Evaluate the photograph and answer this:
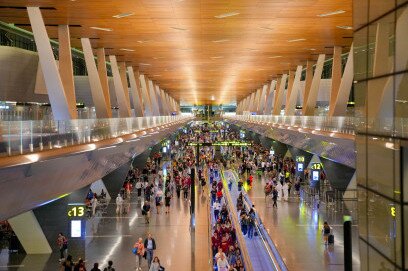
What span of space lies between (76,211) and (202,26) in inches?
434

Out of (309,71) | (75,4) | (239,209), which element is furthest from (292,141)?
(75,4)

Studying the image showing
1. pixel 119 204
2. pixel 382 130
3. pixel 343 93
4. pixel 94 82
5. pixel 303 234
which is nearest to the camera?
pixel 382 130

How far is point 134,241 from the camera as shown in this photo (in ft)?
73.8

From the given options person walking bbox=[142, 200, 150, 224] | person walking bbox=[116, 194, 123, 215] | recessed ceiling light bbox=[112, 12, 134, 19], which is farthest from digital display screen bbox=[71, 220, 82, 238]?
person walking bbox=[116, 194, 123, 215]

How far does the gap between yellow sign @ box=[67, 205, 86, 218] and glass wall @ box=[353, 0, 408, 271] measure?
11764 mm

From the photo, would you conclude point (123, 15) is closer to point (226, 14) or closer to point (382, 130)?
point (226, 14)

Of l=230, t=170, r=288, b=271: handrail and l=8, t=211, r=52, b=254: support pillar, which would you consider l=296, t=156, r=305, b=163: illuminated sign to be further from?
l=8, t=211, r=52, b=254: support pillar

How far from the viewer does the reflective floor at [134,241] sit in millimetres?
18812

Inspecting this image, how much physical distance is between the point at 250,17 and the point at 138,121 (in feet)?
39.8

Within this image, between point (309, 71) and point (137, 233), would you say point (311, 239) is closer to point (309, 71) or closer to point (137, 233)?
point (137, 233)

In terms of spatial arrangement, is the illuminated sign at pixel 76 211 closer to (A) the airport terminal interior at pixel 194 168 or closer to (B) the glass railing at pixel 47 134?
(A) the airport terminal interior at pixel 194 168

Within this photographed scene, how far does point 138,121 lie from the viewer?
1350 inches

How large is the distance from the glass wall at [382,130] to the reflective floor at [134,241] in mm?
9237

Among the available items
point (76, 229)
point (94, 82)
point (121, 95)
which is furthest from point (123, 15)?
point (121, 95)
